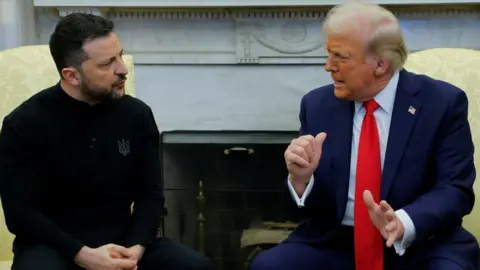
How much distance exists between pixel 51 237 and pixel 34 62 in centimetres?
67

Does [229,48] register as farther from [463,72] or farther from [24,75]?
[463,72]

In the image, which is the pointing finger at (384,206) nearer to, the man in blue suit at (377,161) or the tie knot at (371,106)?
the man in blue suit at (377,161)

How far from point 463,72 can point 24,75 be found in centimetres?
131

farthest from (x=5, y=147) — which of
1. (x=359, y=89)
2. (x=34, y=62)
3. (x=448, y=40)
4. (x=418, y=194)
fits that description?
(x=448, y=40)

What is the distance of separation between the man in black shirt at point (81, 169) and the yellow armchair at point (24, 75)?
1.04ft

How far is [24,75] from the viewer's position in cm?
213

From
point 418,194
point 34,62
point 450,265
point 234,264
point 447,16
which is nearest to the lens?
point 450,265

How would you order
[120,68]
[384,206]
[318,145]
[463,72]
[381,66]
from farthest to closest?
[463,72], [120,68], [381,66], [318,145], [384,206]

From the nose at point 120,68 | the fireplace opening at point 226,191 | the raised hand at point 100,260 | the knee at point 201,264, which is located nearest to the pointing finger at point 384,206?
the knee at point 201,264

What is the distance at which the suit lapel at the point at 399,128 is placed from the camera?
64.7 inches

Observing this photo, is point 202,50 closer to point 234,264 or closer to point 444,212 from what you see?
point 234,264

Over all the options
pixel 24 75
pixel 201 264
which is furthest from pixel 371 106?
pixel 24 75

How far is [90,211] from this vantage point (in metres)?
1.81

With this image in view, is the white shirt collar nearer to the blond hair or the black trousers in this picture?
the blond hair
